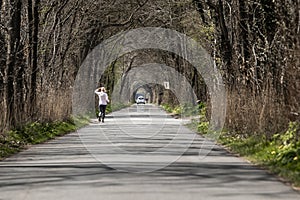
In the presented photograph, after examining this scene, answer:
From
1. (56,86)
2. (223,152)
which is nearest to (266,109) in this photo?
(223,152)

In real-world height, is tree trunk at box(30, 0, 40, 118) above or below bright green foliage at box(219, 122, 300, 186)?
above

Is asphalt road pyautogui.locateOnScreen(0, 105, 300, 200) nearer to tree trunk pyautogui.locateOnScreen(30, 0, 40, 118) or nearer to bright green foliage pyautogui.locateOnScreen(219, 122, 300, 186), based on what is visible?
bright green foliage pyautogui.locateOnScreen(219, 122, 300, 186)

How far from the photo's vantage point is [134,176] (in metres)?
13.3

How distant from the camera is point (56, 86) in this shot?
38219mm

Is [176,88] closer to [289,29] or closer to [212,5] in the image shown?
[212,5]

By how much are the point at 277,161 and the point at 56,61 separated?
27.4m

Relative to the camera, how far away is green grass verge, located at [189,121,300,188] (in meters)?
13.7

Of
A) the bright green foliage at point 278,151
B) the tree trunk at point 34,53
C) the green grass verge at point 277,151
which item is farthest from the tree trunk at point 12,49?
the bright green foliage at point 278,151

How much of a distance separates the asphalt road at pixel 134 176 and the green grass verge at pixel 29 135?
577 millimetres

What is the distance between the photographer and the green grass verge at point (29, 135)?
20.1 meters

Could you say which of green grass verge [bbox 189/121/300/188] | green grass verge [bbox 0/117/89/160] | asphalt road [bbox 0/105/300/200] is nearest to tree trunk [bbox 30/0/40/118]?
green grass verge [bbox 0/117/89/160]

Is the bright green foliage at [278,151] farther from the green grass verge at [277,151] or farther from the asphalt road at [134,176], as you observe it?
the asphalt road at [134,176]

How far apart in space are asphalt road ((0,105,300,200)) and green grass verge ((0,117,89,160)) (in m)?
0.58

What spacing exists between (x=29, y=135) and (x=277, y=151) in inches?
436
